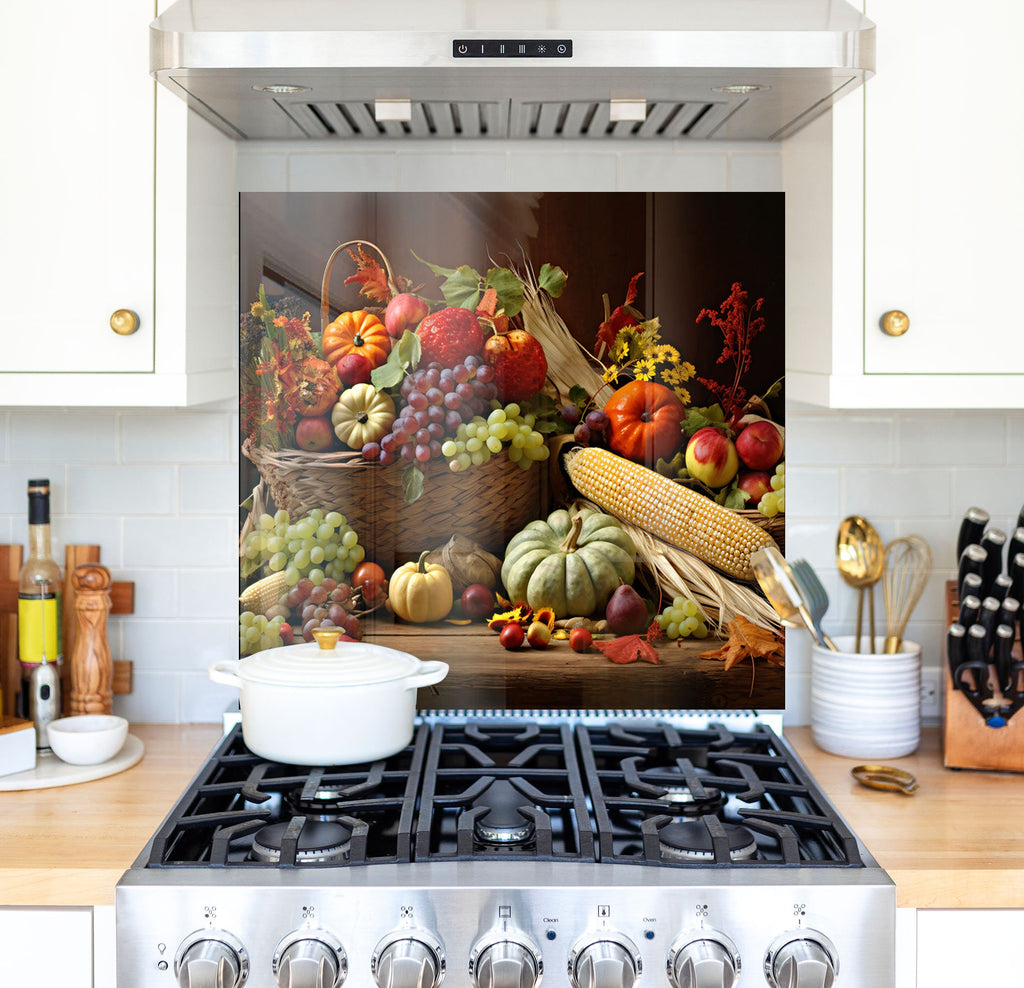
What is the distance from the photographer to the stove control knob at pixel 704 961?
135 cm

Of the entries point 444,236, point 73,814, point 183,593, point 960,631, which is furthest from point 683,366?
point 73,814

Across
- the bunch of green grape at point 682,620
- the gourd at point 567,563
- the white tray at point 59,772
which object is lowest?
the white tray at point 59,772

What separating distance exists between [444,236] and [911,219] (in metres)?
0.81

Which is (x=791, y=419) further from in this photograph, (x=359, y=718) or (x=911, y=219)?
(x=359, y=718)

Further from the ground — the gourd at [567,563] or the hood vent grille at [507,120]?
the hood vent grille at [507,120]

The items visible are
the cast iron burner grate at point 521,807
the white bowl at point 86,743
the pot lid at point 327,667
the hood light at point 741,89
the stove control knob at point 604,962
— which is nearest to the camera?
the stove control knob at point 604,962

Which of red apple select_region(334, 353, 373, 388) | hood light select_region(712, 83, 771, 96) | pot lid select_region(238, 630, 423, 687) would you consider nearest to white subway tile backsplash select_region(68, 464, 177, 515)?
red apple select_region(334, 353, 373, 388)

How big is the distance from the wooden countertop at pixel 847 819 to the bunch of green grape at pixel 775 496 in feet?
1.40

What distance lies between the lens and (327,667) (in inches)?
66.9

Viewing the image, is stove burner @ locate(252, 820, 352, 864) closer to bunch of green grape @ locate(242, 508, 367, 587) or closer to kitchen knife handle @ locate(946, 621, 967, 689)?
bunch of green grape @ locate(242, 508, 367, 587)

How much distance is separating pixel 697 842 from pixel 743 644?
623mm

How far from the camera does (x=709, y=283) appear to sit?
2010mm

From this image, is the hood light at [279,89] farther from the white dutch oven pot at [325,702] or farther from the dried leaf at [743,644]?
the dried leaf at [743,644]

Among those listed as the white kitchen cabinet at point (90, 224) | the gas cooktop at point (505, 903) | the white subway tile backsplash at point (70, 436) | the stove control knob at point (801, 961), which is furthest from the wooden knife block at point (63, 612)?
the stove control knob at point (801, 961)
